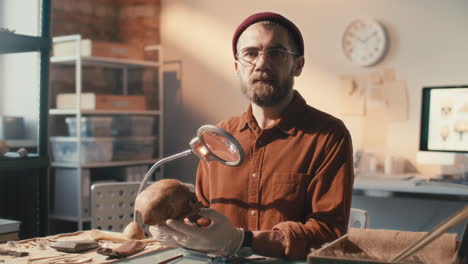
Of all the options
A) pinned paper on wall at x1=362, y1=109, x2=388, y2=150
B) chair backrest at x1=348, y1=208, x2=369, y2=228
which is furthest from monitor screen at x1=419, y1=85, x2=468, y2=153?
chair backrest at x1=348, y1=208, x2=369, y2=228

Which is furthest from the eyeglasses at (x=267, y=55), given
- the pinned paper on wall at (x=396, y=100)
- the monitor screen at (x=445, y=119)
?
the pinned paper on wall at (x=396, y=100)

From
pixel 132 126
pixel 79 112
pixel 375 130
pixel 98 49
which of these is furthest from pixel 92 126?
pixel 375 130

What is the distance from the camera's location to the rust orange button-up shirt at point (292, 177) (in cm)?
170

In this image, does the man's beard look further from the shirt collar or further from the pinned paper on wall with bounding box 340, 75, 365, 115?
the pinned paper on wall with bounding box 340, 75, 365, 115

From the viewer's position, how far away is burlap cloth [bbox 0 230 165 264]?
Answer: 148cm

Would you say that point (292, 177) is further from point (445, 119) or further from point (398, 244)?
point (445, 119)

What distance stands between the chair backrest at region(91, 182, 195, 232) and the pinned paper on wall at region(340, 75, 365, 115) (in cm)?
198

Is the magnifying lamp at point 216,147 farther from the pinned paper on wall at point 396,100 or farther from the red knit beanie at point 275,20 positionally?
the pinned paper on wall at point 396,100

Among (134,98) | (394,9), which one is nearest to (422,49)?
(394,9)

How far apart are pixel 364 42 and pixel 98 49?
1759mm

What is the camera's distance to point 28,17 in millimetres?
4215

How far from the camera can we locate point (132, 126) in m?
4.47

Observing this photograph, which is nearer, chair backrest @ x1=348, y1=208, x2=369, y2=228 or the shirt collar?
the shirt collar

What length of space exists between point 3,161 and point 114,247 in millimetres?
900
